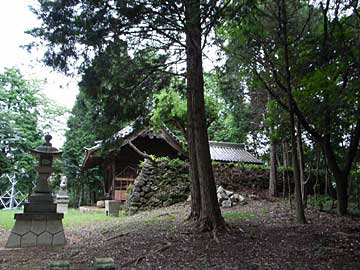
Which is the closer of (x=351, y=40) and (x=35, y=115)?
(x=351, y=40)

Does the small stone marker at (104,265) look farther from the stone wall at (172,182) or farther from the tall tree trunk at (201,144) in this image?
the stone wall at (172,182)

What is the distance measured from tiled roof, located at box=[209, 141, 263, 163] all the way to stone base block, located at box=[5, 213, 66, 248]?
39.1 feet

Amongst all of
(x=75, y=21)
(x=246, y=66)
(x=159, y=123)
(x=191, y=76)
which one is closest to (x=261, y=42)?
(x=246, y=66)

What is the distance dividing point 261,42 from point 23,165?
17.0 metres

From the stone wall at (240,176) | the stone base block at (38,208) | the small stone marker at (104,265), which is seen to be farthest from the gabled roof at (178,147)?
the small stone marker at (104,265)

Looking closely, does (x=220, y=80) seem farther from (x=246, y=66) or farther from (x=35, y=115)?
(x=35, y=115)

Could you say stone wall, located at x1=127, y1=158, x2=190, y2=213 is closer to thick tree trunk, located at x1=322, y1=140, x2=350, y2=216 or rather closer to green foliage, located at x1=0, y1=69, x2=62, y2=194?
thick tree trunk, located at x1=322, y1=140, x2=350, y2=216

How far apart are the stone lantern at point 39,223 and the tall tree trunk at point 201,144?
10.8ft

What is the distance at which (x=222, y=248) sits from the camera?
557 centimetres

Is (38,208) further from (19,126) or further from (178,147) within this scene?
(19,126)

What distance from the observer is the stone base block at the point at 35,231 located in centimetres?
716

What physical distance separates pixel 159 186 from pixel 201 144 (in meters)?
6.22

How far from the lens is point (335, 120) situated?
797cm

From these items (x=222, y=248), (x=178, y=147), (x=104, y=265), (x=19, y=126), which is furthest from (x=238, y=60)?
(x=19, y=126)
